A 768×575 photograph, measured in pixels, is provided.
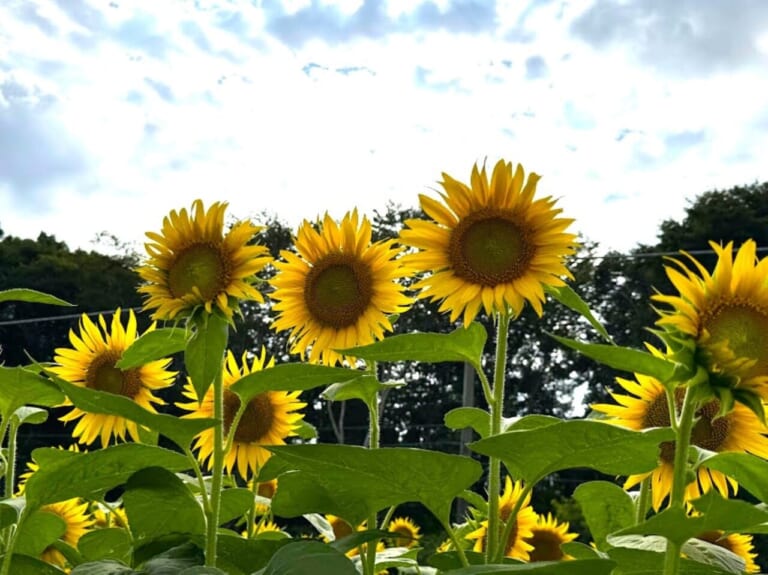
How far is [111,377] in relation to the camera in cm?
155

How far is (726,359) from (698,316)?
51 mm

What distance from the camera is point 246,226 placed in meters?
1.17

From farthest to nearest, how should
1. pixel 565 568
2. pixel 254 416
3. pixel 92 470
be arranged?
1. pixel 254 416
2. pixel 92 470
3. pixel 565 568

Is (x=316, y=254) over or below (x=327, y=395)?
over

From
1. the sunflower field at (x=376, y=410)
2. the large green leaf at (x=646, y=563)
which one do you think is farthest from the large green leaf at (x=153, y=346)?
the large green leaf at (x=646, y=563)

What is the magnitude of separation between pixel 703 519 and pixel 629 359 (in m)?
0.16

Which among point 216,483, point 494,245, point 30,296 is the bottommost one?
point 216,483

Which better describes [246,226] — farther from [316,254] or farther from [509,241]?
[509,241]

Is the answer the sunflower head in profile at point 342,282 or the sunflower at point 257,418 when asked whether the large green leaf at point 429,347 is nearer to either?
the sunflower head in profile at point 342,282

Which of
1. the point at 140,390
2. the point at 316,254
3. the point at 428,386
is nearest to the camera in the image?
the point at 316,254

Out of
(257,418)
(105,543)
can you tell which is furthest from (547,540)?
(105,543)

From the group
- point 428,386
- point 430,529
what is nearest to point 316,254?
point 430,529

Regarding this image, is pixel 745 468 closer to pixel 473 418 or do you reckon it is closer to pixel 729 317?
pixel 729 317

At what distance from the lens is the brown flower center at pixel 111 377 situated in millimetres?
1538
